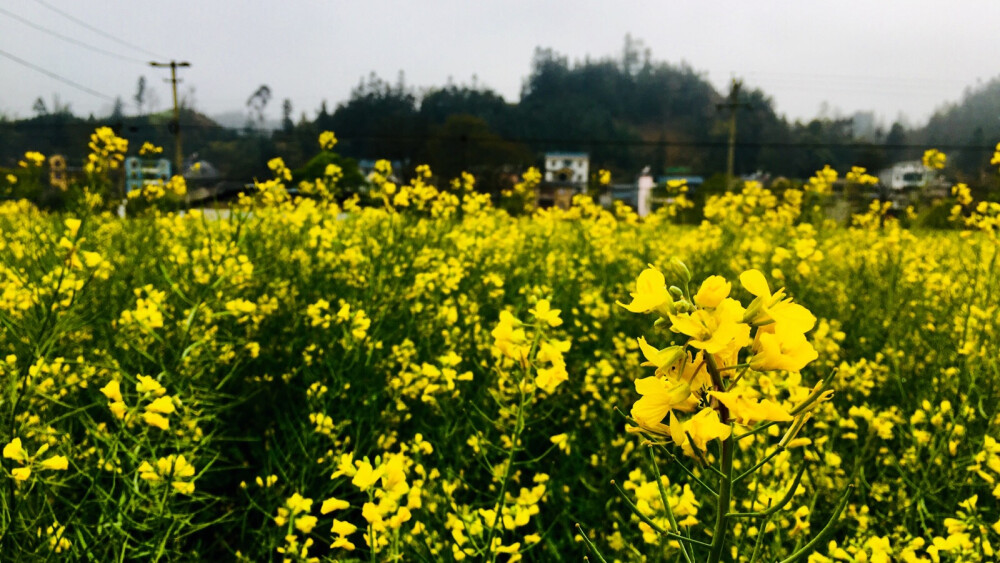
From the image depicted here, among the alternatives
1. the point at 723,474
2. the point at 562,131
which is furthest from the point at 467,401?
the point at 562,131

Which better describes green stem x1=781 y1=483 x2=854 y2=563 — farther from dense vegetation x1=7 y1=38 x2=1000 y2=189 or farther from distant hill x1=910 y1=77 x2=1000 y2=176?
distant hill x1=910 y1=77 x2=1000 y2=176

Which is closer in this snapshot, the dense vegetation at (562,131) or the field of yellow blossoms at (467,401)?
the field of yellow blossoms at (467,401)

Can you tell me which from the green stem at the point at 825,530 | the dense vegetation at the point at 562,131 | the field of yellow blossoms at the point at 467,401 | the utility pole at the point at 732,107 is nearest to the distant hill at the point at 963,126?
the dense vegetation at the point at 562,131

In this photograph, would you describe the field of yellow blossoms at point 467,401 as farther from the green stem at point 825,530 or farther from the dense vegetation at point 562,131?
the dense vegetation at point 562,131

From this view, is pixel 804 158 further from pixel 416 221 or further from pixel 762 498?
pixel 762 498

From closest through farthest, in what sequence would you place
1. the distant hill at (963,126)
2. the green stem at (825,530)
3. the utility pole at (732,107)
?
the green stem at (825,530), the distant hill at (963,126), the utility pole at (732,107)

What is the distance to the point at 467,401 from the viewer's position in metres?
2.37

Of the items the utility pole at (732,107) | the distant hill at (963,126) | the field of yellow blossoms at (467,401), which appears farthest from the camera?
the utility pole at (732,107)

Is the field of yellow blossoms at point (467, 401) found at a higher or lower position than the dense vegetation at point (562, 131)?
lower

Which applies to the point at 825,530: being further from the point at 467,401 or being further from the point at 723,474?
the point at 467,401

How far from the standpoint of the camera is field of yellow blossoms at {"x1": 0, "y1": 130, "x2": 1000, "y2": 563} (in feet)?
2.87

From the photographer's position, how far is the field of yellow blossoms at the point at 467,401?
87 centimetres

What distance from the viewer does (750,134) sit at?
3953 cm

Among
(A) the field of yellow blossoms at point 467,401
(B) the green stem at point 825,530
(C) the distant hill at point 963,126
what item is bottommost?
(A) the field of yellow blossoms at point 467,401
